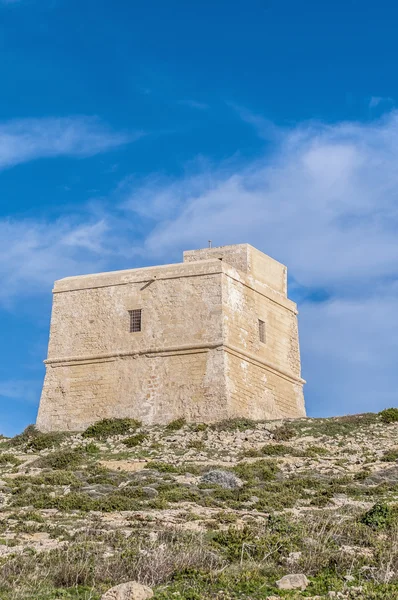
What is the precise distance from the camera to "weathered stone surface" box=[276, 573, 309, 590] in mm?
10719

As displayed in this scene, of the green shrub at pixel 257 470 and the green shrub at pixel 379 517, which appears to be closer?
the green shrub at pixel 379 517

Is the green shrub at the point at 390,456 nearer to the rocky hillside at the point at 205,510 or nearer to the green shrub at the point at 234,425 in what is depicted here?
the rocky hillside at the point at 205,510

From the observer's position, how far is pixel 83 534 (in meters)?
13.6

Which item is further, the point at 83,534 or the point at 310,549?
the point at 83,534

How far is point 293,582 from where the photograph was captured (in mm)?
10820

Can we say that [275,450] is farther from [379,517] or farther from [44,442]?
[379,517]

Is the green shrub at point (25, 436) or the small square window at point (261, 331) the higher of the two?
the small square window at point (261, 331)

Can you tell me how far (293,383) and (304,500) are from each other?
16.2m

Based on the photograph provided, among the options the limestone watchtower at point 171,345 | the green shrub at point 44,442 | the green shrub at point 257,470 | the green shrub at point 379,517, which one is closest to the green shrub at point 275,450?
the green shrub at point 257,470

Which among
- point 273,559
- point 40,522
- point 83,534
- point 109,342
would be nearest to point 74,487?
point 40,522

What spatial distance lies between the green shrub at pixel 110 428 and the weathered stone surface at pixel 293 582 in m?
18.2

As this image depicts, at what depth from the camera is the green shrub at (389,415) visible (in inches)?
1110

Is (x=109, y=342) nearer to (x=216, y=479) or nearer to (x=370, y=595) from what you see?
(x=216, y=479)

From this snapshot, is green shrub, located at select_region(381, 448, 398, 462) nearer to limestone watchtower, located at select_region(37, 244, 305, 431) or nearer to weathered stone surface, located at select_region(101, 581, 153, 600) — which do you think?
limestone watchtower, located at select_region(37, 244, 305, 431)
